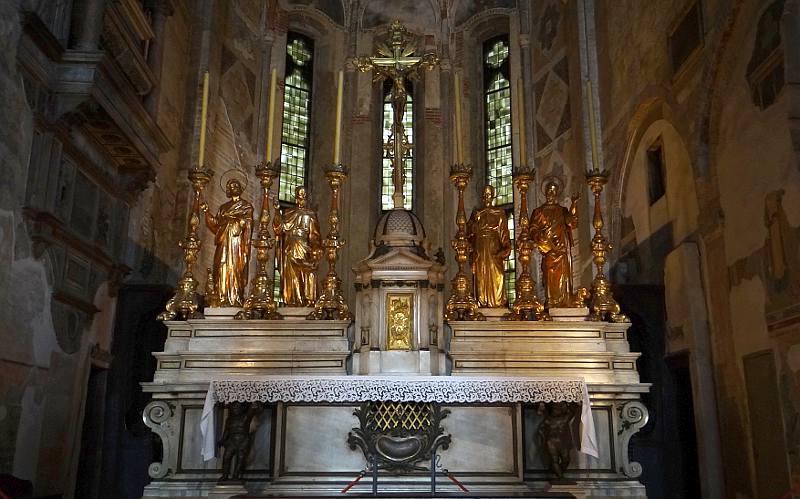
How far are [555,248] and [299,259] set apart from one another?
2492 mm

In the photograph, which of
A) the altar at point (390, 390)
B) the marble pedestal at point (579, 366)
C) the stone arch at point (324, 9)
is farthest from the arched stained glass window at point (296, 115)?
the marble pedestal at point (579, 366)

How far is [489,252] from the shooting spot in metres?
7.17

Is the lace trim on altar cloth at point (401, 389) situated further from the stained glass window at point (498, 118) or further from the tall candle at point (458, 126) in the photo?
the stained glass window at point (498, 118)

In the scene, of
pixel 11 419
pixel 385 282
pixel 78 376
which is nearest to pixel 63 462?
pixel 78 376

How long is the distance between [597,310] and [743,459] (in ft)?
8.67

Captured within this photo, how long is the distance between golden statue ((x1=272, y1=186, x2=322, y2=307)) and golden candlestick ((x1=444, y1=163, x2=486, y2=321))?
4.37 feet

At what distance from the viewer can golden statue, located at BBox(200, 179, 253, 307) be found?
271 inches

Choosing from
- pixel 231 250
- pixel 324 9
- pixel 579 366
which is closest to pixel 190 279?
pixel 231 250

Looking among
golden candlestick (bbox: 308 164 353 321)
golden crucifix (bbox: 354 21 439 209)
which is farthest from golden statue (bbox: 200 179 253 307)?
golden crucifix (bbox: 354 21 439 209)

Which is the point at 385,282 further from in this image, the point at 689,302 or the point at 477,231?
the point at 689,302

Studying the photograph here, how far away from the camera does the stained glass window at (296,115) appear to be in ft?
51.0

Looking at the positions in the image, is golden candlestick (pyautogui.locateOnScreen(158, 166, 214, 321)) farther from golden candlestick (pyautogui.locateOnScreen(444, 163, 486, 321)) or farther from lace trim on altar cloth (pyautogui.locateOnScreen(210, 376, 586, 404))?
golden candlestick (pyautogui.locateOnScreen(444, 163, 486, 321))

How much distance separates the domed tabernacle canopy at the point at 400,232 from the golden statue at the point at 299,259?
2.61 ft

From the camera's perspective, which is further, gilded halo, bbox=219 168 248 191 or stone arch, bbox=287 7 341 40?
stone arch, bbox=287 7 341 40
